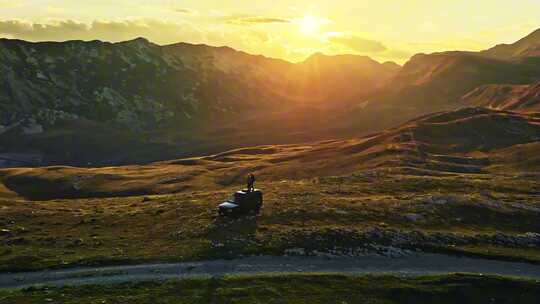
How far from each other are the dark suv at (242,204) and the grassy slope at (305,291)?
65.2ft

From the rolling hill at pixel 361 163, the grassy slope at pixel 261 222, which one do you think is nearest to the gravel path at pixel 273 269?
the grassy slope at pixel 261 222

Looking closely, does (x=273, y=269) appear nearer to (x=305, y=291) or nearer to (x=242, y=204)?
(x=305, y=291)

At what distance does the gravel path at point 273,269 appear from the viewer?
44562mm

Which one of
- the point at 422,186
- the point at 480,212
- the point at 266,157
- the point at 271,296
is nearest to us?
the point at 271,296

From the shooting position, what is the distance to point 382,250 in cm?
5297

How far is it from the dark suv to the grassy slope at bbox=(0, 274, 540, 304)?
1988 cm

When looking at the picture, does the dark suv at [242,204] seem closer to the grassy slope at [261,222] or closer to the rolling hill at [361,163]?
the grassy slope at [261,222]

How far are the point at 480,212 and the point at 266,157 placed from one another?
3578 inches

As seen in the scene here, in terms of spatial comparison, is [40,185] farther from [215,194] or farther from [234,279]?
[234,279]

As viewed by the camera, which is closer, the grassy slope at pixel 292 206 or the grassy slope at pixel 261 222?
the grassy slope at pixel 261 222

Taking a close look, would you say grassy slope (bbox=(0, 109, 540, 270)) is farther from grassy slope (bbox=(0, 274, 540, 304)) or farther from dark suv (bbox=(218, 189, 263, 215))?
grassy slope (bbox=(0, 274, 540, 304))

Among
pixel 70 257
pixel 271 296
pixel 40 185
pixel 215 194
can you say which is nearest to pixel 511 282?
pixel 271 296

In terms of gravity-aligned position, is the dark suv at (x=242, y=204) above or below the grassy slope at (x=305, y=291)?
above

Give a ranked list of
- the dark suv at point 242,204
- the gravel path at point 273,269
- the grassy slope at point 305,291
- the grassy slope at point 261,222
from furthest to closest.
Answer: the dark suv at point 242,204 < the grassy slope at point 261,222 < the gravel path at point 273,269 < the grassy slope at point 305,291
